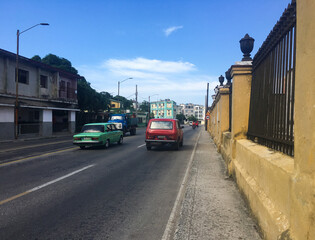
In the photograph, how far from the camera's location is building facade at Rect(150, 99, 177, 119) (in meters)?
138

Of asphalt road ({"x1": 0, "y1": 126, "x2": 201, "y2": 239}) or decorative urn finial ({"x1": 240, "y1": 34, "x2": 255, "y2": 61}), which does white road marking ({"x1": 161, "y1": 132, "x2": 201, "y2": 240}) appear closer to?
asphalt road ({"x1": 0, "y1": 126, "x2": 201, "y2": 239})

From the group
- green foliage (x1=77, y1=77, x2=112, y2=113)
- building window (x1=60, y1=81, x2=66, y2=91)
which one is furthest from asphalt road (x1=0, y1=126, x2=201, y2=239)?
green foliage (x1=77, y1=77, x2=112, y2=113)

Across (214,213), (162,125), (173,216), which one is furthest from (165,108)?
(173,216)

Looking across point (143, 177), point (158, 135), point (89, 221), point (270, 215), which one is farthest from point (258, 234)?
point (158, 135)

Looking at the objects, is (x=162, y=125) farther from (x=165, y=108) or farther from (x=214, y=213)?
(x=165, y=108)

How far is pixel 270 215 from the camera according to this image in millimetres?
3203

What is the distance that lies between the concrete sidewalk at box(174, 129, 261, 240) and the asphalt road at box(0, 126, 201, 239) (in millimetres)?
363

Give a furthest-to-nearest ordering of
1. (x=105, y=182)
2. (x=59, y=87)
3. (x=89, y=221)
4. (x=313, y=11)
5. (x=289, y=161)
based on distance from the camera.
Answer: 1. (x=59, y=87)
2. (x=105, y=182)
3. (x=89, y=221)
4. (x=289, y=161)
5. (x=313, y=11)

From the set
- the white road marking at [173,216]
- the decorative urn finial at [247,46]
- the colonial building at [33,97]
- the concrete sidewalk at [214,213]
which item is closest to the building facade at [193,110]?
the colonial building at [33,97]

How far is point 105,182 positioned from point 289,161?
15.8 ft

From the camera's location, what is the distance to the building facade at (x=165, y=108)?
138125mm

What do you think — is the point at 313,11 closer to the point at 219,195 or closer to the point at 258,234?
the point at 258,234

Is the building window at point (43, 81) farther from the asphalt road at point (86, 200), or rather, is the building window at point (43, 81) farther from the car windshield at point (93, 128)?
the asphalt road at point (86, 200)

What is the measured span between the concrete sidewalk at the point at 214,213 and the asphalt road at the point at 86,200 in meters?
0.36
